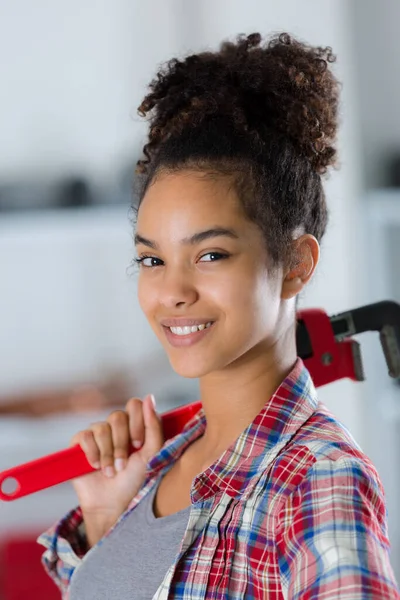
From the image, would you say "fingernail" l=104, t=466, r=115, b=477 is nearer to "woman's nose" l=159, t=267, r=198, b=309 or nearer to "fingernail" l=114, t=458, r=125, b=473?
"fingernail" l=114, t=458, r=125, b=473

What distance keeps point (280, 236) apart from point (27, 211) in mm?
2007

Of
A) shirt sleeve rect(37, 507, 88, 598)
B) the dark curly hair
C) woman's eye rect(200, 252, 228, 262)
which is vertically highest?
the dark curly hair

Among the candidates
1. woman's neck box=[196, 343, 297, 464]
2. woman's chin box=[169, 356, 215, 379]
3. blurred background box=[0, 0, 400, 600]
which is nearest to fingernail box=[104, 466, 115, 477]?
woman's neck box=[196, 343, 297, 464]

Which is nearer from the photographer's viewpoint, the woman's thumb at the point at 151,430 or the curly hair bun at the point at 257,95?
the curly hair bun at the point at 257,95

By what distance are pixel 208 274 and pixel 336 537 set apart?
0.39m

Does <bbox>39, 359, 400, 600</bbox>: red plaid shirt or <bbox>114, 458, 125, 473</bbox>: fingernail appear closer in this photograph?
<bbox>39, 359, 400, 600</bbox>: red plaid shirt

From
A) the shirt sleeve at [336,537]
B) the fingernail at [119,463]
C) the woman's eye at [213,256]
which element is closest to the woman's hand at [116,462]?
the fingernail at [119,463]

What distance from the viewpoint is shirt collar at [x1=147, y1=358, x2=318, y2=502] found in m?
1.12

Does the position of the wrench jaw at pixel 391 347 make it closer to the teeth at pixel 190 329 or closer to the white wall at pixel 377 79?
the teeth at pixel 190 329

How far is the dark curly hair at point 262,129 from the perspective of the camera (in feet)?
3.92

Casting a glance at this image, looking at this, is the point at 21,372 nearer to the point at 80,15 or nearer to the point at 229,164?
the point at 80,15

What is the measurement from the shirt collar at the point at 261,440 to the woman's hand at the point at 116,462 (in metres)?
0.31

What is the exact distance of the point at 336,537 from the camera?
0.90m

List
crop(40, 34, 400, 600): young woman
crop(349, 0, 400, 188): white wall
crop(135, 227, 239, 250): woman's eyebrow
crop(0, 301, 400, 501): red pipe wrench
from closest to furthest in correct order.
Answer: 1. crop(40, 34, 400, 600): young woman
2. crop(135, 227, 239, 250): woman's eyebrow
3. crop(0, 301, 400, 501): red pipe wrench
4. crop(349, 0, 400, 188): white wall
